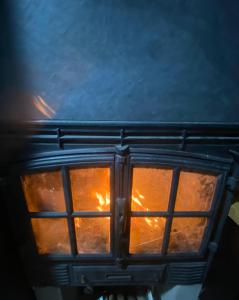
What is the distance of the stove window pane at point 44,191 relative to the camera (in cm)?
97

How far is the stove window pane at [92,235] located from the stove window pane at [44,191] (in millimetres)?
116

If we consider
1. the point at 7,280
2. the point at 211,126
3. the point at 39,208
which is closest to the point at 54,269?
the point at 7,280

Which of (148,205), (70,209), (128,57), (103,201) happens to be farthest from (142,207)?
(128,57)

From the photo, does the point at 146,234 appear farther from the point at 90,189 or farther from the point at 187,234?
the point at 90,189

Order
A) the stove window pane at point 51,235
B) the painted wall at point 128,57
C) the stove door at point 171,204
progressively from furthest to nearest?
1. the stove window pane at point 51,235
2. the stove door at point 171,204
3. the painted wall at point 128,57

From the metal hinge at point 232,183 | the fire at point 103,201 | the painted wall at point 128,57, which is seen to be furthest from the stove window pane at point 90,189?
the metal hinge at point 232,183

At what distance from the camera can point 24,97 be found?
85 centimetres

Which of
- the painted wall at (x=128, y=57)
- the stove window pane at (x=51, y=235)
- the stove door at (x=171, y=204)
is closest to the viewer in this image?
the painted wall at (x=128, y=57)

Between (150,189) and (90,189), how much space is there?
216 mm

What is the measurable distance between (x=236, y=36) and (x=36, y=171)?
76 centimetres

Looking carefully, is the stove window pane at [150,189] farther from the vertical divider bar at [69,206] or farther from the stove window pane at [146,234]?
the vertical divider bar at [69,206]

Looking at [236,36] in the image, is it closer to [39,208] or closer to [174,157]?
[174,157]

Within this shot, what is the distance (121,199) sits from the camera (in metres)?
0.99

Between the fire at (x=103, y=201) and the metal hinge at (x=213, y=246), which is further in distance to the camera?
the metal hinge at (x=213, y=246)
